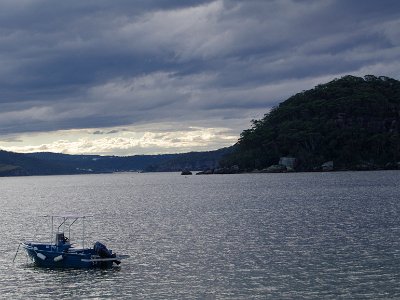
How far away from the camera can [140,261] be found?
213 feet

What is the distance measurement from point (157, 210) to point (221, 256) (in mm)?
69302

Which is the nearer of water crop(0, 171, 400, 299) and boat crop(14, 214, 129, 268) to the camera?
water crop(0, 171, 400, 299)

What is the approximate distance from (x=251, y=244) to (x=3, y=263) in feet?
92.7

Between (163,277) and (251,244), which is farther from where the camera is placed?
(251,244)

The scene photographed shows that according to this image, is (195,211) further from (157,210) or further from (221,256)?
(221,256)

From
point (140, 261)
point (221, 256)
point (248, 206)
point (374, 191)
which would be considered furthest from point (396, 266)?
point (374, 191)

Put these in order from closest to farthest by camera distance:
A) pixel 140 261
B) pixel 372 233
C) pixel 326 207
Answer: pixel 140 261 < pixel 372 233 < pixel 326 207

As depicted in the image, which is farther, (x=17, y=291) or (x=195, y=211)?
(x=195, y=211)

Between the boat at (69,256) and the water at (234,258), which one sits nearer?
the water at (234,258)

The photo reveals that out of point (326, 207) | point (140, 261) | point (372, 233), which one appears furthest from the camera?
point (326, 207)

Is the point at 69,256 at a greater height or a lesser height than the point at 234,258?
greater

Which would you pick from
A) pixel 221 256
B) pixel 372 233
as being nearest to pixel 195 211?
pixel 372 233

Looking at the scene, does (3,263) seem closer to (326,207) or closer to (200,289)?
(200,289)

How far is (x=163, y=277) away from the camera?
56.1 m
